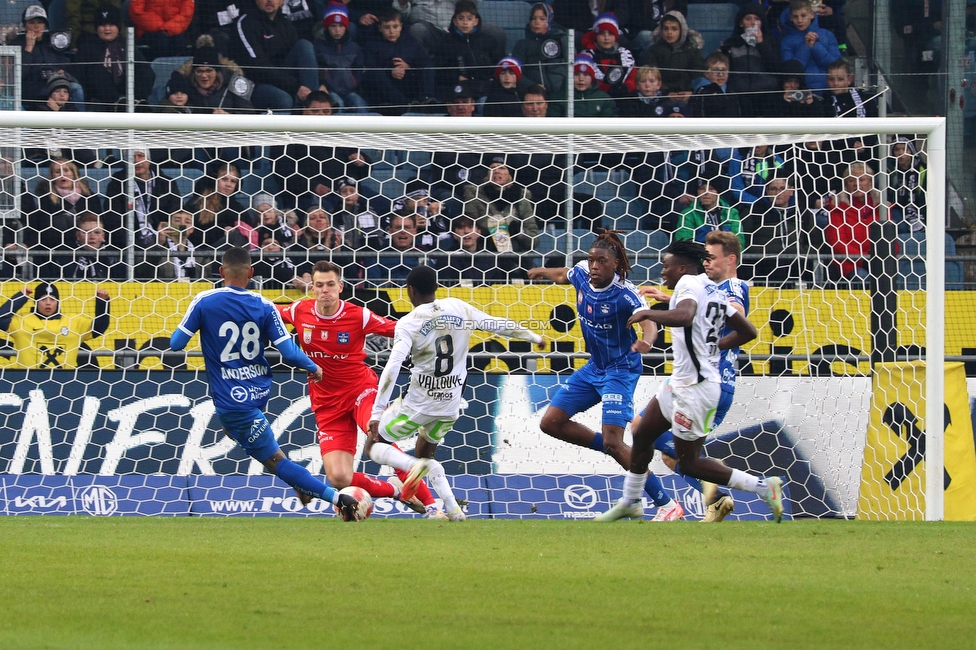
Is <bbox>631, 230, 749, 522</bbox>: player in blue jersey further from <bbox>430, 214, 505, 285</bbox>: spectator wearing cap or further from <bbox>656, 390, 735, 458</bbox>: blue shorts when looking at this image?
<bbox>430, 214, 505, 285</bbox>: spectator wearing cap

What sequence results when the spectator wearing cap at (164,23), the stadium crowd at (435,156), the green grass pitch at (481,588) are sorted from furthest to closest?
1. the spectator wearing cap at (164,23)
2. the stadium crowd at (435,156)
3. the green grass pitch at (481,588)

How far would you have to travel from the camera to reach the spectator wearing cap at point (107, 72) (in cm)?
1316

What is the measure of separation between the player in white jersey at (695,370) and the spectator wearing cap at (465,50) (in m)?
7.05

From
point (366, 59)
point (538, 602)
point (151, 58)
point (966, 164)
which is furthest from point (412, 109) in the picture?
point (538, 602)

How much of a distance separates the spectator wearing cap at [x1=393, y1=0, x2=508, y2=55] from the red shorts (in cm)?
699

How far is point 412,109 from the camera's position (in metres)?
14.2

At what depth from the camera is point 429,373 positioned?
8086 millimetres

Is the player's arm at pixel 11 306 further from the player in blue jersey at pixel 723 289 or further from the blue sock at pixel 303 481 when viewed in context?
the player in blue jersey at pixel 723 289

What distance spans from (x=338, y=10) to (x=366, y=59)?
0.75 m

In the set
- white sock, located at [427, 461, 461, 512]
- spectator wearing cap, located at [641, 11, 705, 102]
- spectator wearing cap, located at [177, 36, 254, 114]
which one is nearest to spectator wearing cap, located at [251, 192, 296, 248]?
spectator wearing cap, located at [177, 36, 254, 114]

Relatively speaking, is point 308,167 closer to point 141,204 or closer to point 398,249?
point 398,249

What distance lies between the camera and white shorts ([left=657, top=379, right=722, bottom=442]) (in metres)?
7.61

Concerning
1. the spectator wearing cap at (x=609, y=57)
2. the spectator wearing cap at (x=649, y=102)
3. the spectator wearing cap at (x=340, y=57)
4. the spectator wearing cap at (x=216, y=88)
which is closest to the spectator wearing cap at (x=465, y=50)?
the spectator wearing cap at (x=340, y=57)

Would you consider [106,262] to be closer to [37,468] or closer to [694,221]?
[37,468]
